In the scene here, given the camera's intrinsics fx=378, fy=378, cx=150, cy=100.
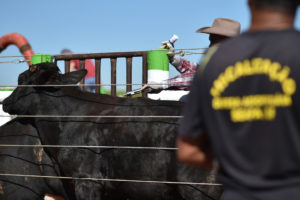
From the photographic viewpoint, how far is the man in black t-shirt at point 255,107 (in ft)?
3.99

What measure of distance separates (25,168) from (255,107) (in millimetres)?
3292

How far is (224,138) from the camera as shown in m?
1.32

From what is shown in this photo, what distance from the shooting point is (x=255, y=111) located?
1.27m

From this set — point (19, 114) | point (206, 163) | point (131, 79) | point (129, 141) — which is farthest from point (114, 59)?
point (206, 163)

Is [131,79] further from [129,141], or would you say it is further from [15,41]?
[15,41]

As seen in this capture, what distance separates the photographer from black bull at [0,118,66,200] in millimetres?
3881

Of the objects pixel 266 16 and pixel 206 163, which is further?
pixel 206 163

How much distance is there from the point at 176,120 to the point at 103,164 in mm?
751

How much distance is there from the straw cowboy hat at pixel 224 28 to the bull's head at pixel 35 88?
142 centimetres

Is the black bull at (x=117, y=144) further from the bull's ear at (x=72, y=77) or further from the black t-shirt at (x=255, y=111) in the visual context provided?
the black t-shirt at (x=255, y=111)

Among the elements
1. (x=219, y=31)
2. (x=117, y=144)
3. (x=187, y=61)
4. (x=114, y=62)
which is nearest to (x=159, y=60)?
(x=187, y=61)

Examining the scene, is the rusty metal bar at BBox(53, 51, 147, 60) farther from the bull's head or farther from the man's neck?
the man's neck

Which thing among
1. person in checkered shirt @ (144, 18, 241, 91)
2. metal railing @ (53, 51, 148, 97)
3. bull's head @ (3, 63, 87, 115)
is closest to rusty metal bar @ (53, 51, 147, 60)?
metal railing @ (53, 51, 148, 97)

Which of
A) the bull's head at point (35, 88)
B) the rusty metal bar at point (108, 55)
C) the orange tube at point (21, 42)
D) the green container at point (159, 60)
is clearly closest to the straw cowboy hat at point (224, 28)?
the green container at point (159, 60)
